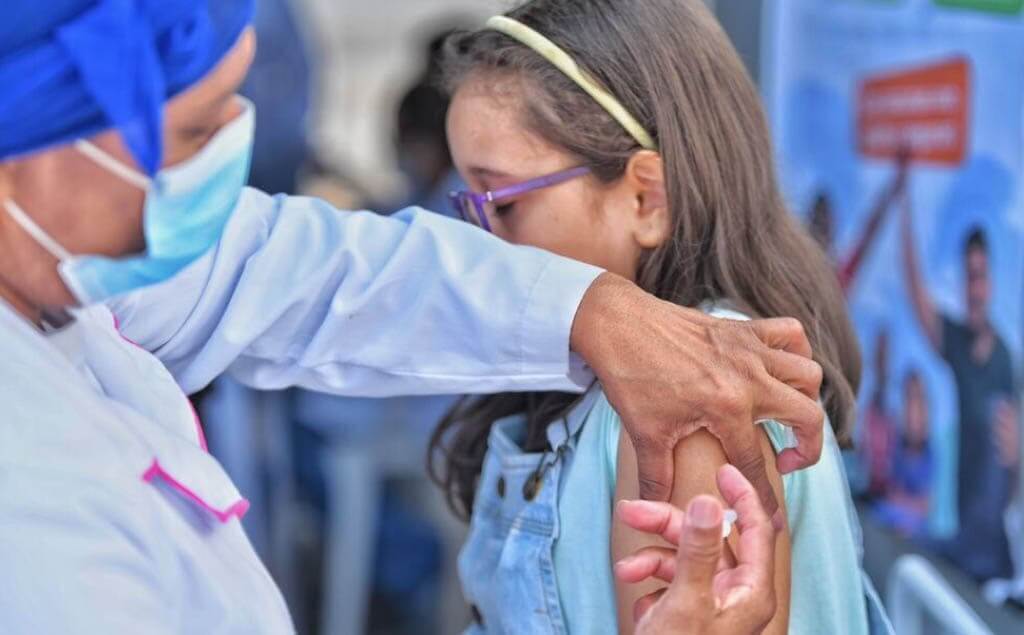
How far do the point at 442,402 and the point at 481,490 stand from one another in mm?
2374

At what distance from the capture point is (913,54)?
2.49 meters

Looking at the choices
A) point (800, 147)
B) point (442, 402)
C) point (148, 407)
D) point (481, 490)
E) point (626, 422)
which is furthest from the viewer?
point (442, 402)

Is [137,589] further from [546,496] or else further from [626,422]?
[546,496]

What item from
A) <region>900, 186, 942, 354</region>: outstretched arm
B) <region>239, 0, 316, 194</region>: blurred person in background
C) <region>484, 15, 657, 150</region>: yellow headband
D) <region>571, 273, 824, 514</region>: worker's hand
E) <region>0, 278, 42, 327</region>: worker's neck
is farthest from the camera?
<region>239, 0, 316, 194</region>: blurred person in background

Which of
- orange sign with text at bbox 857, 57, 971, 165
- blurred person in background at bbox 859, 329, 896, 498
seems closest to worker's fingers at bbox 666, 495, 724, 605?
orange sign with text at bbox 857, 57, 971, 165

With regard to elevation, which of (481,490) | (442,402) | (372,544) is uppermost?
(481,490)

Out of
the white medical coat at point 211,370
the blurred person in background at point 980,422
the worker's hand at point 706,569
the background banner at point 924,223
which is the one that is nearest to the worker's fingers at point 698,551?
the worker's hand at point 706,569

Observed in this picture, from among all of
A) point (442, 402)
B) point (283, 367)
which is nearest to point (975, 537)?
point (283, 367)

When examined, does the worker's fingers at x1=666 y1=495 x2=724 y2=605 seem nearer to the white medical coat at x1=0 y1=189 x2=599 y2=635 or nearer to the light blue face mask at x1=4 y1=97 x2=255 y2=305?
the white medical coat at x1=0 y1=189 x2=599 y2=635

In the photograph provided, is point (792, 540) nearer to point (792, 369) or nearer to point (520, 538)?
point (792, 369)

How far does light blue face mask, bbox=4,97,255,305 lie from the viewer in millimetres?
1102

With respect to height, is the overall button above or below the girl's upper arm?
below

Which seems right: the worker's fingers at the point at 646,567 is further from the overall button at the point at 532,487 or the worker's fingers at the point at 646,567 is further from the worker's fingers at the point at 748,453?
the overall button at the point at 532,487

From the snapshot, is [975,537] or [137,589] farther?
[975,537]
